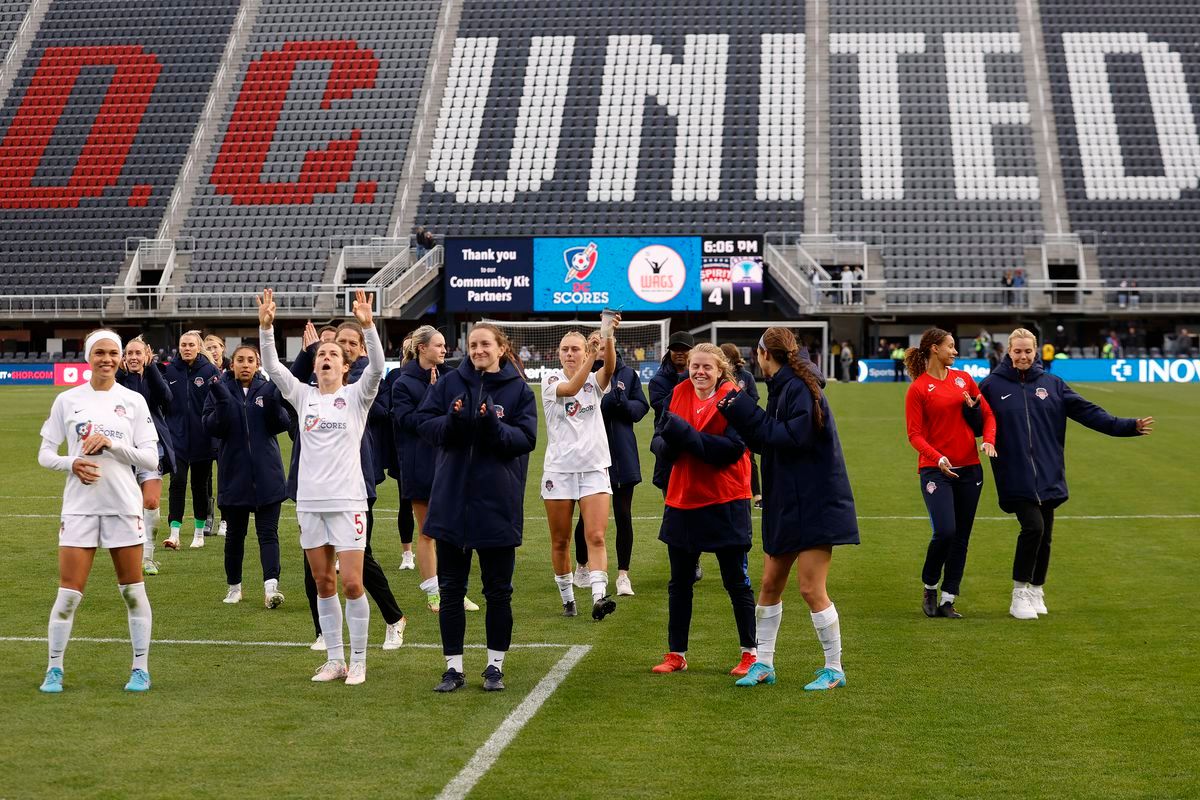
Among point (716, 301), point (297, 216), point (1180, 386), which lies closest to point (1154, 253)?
point (1180, 386)

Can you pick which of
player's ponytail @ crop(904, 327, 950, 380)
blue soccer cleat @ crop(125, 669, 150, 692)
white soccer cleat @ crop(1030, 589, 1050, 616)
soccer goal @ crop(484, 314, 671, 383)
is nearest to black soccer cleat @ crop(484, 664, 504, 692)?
blue soccer cleat @ crop(125, 669, 150, 692)

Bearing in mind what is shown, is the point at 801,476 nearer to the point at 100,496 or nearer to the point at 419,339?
the point at 419,339

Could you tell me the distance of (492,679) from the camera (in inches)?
319

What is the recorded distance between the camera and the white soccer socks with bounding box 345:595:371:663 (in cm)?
832

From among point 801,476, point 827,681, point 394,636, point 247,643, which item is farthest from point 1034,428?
point 247,643

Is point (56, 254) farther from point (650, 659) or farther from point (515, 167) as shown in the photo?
point (650, 659)

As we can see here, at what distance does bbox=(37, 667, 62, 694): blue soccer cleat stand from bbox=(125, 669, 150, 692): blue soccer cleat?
0.37 metres

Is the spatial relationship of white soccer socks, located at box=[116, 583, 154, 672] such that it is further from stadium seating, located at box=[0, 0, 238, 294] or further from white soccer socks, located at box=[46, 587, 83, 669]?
stadium seating, located at box=[0, 0, 238, 294]

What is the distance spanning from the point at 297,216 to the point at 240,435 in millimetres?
44345

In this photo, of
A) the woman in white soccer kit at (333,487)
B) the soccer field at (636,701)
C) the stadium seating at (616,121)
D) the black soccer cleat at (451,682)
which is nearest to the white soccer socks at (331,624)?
the woman in white soccer kit at (333,487)

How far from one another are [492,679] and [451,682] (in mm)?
237

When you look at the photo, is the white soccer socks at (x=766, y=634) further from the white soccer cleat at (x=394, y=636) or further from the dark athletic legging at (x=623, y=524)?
the dark athletic legging at (x=623, y=524)

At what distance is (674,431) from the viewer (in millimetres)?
8227

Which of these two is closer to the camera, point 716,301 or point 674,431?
point 674,431
